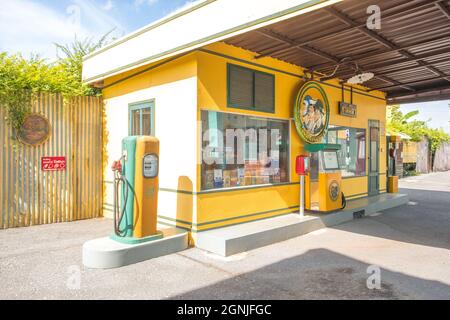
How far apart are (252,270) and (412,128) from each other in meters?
23.1

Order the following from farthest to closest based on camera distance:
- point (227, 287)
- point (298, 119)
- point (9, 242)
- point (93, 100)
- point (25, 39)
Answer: point (25, 39), point (93, 100), point (298, 119), point (9, 242), point (227, 287)

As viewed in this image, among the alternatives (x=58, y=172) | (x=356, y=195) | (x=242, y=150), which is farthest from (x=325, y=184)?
(x=58, y=172)

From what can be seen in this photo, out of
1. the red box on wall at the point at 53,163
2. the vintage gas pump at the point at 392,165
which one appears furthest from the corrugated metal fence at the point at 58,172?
the vintage gas pump at the point at 392,165

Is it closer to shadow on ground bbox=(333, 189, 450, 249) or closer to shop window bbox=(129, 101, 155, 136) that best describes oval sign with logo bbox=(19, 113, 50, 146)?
shop window bbox=(129, 101, 155, 136)

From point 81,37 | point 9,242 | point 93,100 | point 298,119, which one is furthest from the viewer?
point 81,37

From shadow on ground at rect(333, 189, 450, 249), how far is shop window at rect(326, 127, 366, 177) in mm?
1457

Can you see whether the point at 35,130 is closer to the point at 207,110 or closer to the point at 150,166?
the point at 150,166

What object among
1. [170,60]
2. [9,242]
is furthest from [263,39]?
[9,242]

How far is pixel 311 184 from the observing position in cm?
765

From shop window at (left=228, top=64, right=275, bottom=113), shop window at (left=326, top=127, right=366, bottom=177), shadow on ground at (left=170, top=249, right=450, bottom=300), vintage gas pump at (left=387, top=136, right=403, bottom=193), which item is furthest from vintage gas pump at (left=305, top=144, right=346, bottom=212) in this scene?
vintage gas pump at (left=387, top=136, right=403, bottom=193)

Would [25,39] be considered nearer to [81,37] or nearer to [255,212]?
[81,37]

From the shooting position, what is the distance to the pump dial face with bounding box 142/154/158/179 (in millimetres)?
4906
